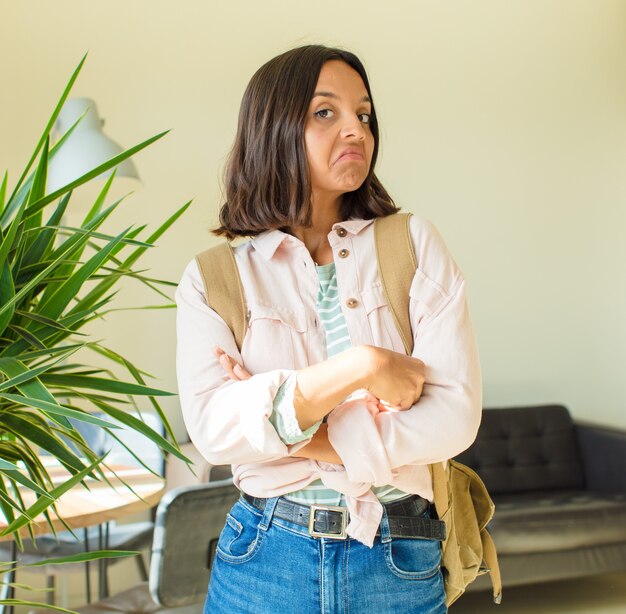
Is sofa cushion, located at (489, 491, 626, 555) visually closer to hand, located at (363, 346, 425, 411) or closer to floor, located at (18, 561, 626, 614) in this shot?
floor, located at (18, 561, 626, 614)

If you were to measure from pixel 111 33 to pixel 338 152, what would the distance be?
127 inches

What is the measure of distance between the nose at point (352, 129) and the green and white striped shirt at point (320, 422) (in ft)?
0.73

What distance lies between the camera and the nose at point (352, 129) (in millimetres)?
1318

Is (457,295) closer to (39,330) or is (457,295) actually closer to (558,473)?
(39,330)

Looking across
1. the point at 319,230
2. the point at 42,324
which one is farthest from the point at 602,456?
the point at 42,324

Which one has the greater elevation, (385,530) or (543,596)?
(385,530)

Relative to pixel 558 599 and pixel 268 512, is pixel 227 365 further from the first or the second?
pixel 558 599

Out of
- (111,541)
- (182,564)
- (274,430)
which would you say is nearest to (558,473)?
(111,541)

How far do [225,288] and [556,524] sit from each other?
9.15ft

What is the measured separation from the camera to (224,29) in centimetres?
433

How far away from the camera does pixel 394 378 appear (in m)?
1.14

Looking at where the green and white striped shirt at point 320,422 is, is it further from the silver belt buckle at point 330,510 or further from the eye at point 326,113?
the eye at point 326,113

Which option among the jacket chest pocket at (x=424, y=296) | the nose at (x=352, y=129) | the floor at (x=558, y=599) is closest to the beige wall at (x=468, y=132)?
the floor at (x=558, y=599)

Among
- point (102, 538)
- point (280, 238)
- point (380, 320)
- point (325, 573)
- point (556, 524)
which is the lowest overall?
point (556, 524)
